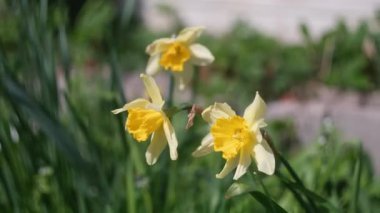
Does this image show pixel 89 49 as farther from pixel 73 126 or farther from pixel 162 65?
pixel 162 65

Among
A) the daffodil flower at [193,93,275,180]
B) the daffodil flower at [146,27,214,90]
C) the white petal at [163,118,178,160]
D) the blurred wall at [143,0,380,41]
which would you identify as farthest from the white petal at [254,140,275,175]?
the blurred wall at [143,0,380,41]

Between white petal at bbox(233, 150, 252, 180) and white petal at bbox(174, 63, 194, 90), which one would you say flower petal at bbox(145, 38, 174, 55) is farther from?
white petal at bbox(233, 150, 252, 180)

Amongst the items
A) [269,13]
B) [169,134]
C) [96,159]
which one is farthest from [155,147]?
[269,13]

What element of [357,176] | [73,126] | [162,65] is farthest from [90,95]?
[357,176]

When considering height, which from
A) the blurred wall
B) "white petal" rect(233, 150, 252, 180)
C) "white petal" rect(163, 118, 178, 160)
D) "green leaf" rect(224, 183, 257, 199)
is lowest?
the blurred wall

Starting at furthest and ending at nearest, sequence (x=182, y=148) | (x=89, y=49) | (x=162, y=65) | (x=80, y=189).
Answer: (x=89, y=49)
(x=182, y=148)
(x=80, y=189)
(x=162, y=65)

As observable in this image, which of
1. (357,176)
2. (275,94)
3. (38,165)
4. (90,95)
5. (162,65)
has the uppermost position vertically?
(162,65)

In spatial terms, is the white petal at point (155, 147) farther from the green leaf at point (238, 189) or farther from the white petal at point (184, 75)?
the white petal at point (184, 75)
